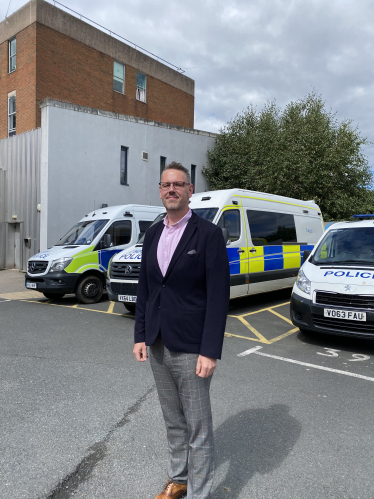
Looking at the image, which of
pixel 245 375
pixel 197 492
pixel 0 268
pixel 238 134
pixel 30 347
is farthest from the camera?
pixel 238 134

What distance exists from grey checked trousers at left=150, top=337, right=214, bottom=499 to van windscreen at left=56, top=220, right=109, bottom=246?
786 centimetres

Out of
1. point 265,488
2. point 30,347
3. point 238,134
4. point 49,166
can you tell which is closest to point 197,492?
point 265,488

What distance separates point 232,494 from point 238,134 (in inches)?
793

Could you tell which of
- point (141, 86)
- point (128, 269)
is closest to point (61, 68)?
point (141, 86)

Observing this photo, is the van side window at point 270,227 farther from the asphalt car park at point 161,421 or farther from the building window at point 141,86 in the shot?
the building window at point 141,86

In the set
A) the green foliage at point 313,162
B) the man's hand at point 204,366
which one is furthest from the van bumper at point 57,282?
the green foliage at point 313,162

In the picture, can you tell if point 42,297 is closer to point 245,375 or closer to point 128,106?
point 245,375

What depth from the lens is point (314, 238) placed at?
11.3 meters

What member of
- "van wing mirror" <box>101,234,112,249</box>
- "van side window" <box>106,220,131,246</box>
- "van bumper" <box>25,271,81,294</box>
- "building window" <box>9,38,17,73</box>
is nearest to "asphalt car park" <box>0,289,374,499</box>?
"van bumper" <box>25,271,81,294</box>

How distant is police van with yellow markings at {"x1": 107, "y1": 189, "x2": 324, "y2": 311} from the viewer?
793cm

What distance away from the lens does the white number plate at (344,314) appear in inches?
208

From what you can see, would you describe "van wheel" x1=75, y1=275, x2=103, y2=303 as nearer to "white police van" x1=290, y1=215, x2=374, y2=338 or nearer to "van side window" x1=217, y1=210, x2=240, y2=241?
"van side window" x1=217, y1=210, x2=240, y2=241

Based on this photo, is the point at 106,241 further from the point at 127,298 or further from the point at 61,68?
the point at 61,68

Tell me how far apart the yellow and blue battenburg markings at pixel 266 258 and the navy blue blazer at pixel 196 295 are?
552 centimetres
